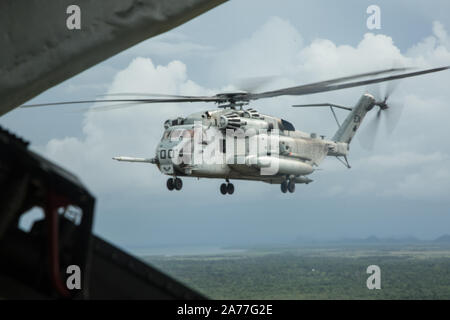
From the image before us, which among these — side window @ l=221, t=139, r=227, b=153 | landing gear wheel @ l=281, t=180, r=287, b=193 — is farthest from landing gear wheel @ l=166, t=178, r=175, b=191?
landing gear wheel @ l=281, t=180, r=287, b=193

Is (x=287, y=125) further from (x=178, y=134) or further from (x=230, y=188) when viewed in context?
(x=178, y=134)

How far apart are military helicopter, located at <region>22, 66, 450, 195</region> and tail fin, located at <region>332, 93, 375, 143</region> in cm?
181

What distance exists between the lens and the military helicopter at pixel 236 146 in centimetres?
1709

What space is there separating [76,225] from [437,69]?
825 centimetres

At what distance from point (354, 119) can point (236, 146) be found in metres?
7.22

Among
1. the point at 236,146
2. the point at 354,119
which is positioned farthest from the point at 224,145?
the point at 354,119

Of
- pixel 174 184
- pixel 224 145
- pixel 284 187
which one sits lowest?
pixel 174 184

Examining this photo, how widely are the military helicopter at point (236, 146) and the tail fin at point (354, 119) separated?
181 cm

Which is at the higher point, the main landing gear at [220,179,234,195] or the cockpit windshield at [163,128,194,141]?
the cockpit windshield at [163,128,194,141]

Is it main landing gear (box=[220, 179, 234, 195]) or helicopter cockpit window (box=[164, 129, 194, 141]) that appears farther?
main landing gear (box=[220, 179, 234, 195])

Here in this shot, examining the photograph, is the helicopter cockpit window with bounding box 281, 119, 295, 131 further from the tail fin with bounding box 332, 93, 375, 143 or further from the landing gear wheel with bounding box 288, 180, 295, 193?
the tail fin with bounding box 332, 93, 375, 143

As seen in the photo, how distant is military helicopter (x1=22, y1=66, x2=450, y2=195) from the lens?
56.1ft

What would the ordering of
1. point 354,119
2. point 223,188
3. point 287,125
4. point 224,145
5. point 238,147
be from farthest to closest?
1. point 354,119
2. point 287,125
3. point 223,188
4. point 238,147
5. point 224,145

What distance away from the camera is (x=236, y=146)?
62.0 feet
